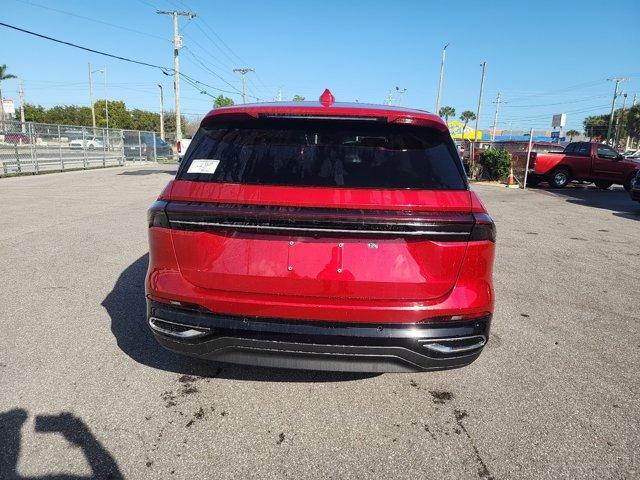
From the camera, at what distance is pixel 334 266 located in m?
2.37

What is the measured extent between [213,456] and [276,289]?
0.93 metres

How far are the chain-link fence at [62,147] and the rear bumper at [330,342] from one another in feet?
63.3

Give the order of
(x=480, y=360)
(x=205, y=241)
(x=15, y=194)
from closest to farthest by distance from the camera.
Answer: (x=205, y=241), (x=480, y=360), (x=15, y=194)

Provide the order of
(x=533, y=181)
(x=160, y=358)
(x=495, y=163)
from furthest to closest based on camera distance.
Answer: (x=495, y=163) < (x=533, y=181) < (x=160, y=358)

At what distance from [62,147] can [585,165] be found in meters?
23.2

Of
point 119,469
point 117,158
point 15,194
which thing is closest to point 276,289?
point 119,469

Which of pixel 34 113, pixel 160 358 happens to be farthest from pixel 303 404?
pixel 34 113

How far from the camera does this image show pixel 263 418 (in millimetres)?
2744

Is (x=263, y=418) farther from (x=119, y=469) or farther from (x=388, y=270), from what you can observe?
(x=388, y=270)

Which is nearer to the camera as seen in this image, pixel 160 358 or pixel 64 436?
pixel 64 436

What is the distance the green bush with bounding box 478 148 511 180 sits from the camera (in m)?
20.8

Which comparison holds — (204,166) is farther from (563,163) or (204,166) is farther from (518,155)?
(518,155)

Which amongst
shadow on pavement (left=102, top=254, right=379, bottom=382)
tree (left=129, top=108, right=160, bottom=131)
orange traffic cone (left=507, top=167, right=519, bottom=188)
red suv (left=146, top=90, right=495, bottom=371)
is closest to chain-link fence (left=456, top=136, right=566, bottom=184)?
orange traffic cone (left=507, top=167, right=519, bottom=188)

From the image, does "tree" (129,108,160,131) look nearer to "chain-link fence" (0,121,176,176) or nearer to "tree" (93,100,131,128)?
"tree" (93,100,131,128)
